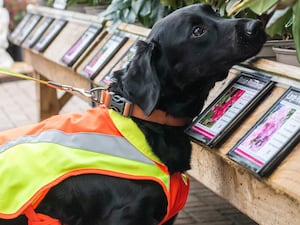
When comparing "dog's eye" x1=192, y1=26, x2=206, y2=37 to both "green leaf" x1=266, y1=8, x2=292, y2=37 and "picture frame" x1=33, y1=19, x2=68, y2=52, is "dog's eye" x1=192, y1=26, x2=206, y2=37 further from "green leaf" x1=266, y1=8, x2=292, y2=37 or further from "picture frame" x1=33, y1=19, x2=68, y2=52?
"picture frame" x1=33, y1=19, x2=68, y2=52

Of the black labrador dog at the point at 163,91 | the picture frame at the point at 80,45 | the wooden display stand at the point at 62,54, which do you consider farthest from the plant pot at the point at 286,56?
the picture frame at the point at 80,45

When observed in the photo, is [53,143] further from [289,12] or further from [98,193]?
[289,12]

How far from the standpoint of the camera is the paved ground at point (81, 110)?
385 centimetres

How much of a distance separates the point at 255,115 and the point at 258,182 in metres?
0.26

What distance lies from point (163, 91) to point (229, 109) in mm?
276

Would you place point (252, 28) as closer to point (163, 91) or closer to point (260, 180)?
point (163, 91)

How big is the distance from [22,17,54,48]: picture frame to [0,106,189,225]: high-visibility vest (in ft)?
9.58

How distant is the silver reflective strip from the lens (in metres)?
2.26

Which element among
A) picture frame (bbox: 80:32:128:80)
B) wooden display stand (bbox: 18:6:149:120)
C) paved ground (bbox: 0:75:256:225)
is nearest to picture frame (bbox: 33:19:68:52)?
wooden display stand (bbox: 18:6:149:120)

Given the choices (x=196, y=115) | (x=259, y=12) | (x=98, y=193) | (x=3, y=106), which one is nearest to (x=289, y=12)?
(x=259, y=12)

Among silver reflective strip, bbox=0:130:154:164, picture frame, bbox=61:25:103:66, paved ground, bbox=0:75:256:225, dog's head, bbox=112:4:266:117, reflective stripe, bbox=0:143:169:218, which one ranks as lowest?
paved ground, bbox=0:75:256:225

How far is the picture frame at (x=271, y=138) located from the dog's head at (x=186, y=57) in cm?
22

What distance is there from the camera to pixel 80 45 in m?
4.12

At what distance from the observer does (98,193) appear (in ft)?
7.41
